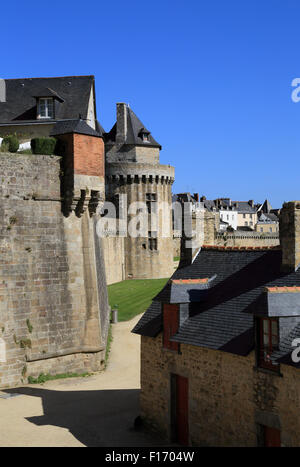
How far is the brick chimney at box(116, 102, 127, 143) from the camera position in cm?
4843

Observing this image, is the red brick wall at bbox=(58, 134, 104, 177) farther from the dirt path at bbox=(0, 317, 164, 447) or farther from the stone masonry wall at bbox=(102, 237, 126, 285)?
the stone masonry wall at bbox=(102, 237, 126, 285)

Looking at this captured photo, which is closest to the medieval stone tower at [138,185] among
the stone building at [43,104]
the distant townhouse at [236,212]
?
the stone building at [43,104]

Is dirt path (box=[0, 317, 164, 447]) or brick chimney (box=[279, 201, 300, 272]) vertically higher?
brick chimney (box=[279, 201, 300, 272])

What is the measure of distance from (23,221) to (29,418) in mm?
7602

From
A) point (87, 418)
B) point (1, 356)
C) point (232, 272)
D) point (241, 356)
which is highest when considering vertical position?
point (232, 272)

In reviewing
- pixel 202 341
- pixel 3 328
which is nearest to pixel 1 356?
pixel 3 328

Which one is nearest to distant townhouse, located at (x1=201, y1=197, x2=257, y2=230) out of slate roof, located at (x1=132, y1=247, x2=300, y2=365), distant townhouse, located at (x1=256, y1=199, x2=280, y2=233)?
distant townhouse, located at (x1=256, y1=199, x2=280, y2=233)

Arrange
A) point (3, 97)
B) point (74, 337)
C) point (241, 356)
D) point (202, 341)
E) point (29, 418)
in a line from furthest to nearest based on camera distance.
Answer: point (3, 97) < point (74, 337) < point (29, 418) < point (202, 341) < point (241, 356)

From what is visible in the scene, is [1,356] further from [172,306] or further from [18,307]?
[172,306]

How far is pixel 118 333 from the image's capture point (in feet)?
98.1

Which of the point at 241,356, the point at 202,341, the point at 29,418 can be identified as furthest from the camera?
the point at 29,418

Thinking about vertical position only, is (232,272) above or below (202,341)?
above

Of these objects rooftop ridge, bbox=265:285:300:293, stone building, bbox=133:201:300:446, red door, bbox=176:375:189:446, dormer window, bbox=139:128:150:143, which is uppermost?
dormer window, bbox=139:128:150:143

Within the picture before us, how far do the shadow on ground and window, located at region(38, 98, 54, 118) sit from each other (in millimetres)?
13804
